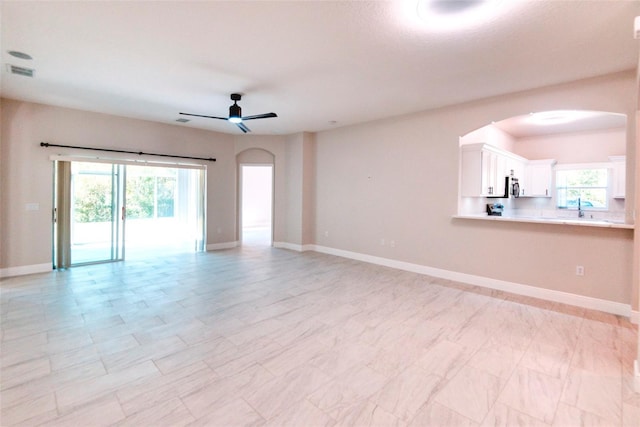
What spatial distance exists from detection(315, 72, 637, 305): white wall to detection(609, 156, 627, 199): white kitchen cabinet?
410cm

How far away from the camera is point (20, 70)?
12.6 feet

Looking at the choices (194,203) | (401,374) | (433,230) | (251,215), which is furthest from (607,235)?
(251,215)

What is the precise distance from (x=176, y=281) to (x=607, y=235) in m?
6.17

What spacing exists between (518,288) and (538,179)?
4.43 m

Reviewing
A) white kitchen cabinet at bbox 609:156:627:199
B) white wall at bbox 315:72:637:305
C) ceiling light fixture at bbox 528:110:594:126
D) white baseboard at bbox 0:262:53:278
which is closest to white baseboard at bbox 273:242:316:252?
white wall at bbox 315:72:637:305

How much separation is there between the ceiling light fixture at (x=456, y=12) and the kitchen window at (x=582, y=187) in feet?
21.6

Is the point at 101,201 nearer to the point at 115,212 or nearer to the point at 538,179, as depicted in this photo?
the point at 115,212

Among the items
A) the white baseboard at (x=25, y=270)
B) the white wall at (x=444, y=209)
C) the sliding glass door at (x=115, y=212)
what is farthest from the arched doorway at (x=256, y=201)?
the white baseboard at (x=25, y=270)

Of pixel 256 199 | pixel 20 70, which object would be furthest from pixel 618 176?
pixel 256 199

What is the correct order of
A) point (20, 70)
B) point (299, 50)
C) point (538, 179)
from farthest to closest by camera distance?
point (538, 179) → point (20, 70) → point (299, 50)

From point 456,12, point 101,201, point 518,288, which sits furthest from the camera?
point 101,201

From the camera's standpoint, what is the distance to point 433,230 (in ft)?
17.7

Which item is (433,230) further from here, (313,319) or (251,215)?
(251,215)

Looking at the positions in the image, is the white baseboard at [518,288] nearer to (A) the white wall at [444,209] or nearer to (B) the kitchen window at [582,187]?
(A) the white wall at [444,209]
